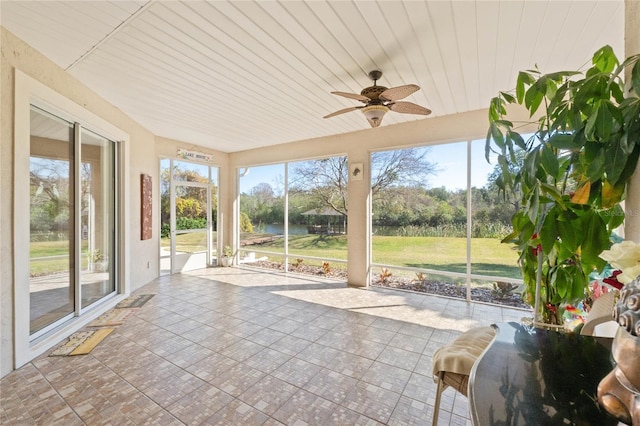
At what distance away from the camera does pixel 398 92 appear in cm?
246

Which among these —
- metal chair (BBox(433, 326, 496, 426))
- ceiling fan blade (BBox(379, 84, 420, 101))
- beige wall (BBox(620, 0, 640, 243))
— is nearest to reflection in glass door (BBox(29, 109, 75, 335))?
ceiling fan blade (BBox(379, 84, 420, 101))

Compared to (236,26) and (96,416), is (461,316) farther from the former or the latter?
(236,26)

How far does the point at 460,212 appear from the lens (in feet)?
13.9

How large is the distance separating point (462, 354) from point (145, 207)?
5.13 metres

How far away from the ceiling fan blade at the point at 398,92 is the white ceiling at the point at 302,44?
341 mm

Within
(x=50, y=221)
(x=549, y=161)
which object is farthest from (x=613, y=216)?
(x=50, y=221)

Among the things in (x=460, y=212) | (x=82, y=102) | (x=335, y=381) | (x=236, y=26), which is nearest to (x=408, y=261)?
(x=460, y=212)

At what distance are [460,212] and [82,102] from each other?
5262 mm

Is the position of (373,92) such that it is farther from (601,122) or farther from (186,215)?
(186,215)

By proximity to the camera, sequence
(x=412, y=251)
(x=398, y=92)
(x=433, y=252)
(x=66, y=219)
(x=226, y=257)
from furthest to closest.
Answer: (x=226, y=257) < (x=412, y=251) < (x=433, y=252) < (x=66, y=219) < (x=398, y=92)

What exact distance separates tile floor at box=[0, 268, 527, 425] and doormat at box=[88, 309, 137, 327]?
17 cm

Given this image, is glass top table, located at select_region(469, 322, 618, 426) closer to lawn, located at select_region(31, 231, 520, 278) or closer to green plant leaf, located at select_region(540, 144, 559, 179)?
green plant leaf, located at select_region(540, 144, 559, 179)

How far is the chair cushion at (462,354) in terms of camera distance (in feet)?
4.49

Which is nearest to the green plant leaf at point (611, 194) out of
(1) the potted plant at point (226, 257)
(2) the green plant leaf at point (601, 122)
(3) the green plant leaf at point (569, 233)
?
(3) the green plant leaf at point (569, 233)
